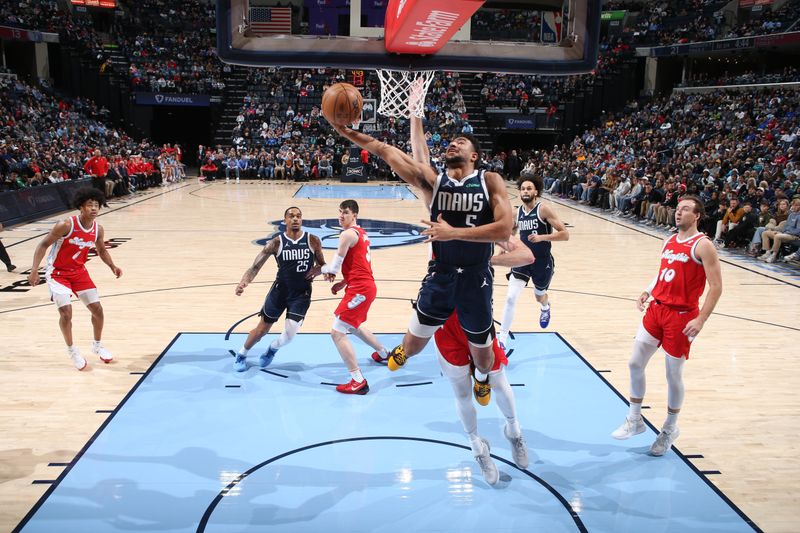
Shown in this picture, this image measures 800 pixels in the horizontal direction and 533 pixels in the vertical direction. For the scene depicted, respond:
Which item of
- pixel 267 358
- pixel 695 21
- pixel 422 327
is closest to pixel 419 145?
pixel 422 327

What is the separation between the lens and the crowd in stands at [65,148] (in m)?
18.8

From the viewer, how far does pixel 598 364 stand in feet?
22.1

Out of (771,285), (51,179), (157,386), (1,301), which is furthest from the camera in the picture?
(51,179)

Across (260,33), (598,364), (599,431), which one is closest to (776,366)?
(598,364)

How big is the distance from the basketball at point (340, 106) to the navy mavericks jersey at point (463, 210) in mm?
744

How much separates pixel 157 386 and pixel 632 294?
6617mm

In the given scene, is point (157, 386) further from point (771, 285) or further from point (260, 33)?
point (771, 285)

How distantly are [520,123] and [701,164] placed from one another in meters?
14.1

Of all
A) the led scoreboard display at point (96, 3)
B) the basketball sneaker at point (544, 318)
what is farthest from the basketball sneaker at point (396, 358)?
A: the led scoreboard display at point (96, 3)

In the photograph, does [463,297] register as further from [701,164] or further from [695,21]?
[695,21]

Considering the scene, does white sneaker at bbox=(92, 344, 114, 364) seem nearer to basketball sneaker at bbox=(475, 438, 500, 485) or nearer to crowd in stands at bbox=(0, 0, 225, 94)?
basketball sneaker at bbox=(475, 438, 500, 485)

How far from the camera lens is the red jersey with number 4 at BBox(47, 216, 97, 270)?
20.5 feet

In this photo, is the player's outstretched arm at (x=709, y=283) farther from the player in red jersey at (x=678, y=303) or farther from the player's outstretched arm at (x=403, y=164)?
the player's outstretched arm at (x=403, y=164)

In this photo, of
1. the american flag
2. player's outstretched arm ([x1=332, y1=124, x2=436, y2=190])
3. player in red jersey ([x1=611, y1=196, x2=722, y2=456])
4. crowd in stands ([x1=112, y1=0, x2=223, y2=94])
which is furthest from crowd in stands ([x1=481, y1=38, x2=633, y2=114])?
player's outstretched arm ([x1=332, y1=124, x2=436, y2=190])
